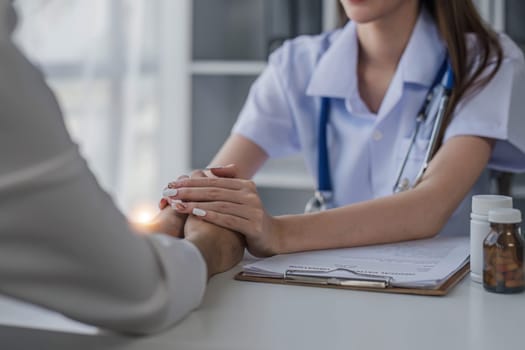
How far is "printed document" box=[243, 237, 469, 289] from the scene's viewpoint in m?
1.06

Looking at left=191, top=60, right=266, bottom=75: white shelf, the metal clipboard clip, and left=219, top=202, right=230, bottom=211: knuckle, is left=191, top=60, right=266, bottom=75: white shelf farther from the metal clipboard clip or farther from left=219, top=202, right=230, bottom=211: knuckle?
the metal clipboard clip

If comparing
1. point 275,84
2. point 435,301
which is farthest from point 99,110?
point 435,301

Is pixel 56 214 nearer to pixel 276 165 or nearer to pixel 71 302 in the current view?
pixel 71 302

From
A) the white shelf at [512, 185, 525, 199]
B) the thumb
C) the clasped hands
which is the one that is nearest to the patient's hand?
the clasped hands

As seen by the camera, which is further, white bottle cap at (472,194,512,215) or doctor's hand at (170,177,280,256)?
doctor's hand at (170,177,280,256)

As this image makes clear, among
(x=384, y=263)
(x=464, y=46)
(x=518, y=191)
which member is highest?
(x=464, y=46)

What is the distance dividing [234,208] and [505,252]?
400 mm

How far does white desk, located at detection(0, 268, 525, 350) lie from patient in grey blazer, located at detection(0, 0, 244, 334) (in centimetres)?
6

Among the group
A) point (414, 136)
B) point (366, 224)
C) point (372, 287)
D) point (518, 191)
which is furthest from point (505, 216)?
point (518, 191)

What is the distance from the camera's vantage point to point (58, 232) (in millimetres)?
705

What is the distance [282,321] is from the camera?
2.97 feet

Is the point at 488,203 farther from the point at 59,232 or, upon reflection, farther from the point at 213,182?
the point at 59,232

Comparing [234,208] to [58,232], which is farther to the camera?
[234,208]

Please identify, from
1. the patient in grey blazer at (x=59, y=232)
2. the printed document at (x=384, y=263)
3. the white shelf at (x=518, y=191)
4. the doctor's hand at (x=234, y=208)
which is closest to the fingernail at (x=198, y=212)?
the doctor's hand at (x=234, y=208)
